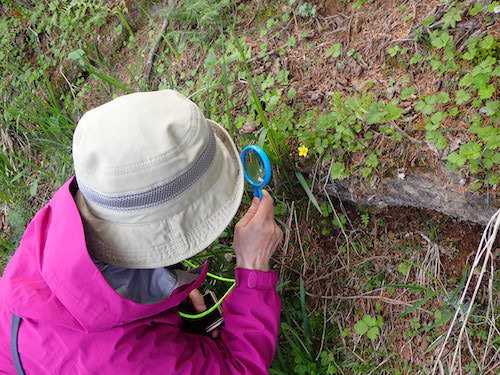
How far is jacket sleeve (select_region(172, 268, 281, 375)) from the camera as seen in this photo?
1772 millimetres

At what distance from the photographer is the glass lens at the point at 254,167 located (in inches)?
88.5

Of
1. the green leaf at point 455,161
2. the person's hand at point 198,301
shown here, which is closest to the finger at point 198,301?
the person's hand at point 198,301

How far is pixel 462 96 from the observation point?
1875 millimetres

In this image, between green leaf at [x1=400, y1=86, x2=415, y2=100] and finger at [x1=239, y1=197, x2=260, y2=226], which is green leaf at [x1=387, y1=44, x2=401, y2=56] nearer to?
green leaf at [x1=400, y1=86, x2=415, y2=100]

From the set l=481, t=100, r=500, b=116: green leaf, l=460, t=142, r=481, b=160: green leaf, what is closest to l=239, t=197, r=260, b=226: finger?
l=460, t=142, r=481, b=160: green leaf

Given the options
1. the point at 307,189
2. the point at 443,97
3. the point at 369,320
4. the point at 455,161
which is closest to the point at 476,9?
the point at 443,97

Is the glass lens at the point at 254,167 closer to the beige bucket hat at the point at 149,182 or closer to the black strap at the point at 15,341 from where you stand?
the beige bucket hat at the point at 149,182

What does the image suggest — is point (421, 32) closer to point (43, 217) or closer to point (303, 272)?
point (303, 272)

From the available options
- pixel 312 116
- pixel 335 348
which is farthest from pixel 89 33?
pixel 335 348

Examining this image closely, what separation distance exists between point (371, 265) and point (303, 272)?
407mm

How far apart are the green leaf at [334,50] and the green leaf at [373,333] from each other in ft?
5.16

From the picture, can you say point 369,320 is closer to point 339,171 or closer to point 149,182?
point 339,171

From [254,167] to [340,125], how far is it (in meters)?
0.52

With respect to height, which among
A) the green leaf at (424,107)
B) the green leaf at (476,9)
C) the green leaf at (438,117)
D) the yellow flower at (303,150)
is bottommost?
the yellow flower at (303,150)
